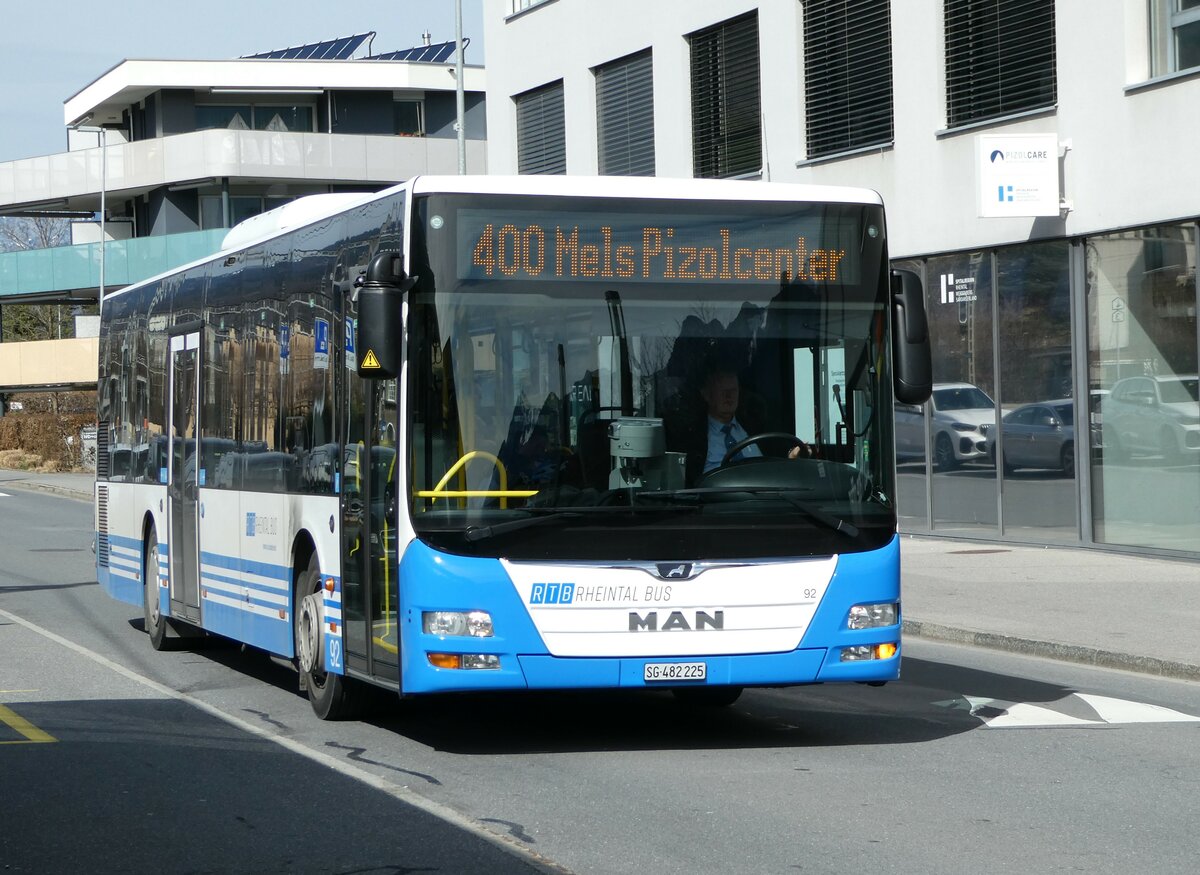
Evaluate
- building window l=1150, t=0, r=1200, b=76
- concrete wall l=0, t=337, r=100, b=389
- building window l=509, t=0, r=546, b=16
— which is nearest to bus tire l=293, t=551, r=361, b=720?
building window l=1150, t=0, r=1200, b=76

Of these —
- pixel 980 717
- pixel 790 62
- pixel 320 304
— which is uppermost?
pixel 790 62

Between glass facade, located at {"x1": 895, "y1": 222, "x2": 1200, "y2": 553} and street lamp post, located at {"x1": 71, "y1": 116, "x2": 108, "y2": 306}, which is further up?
street lamp post, located at {"x1": 71, "y1": 116, "x2": 108, "y2": 306}

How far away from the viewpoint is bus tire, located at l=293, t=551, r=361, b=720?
32.2ft

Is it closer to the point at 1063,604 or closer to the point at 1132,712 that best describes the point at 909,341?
the point at 1132,712

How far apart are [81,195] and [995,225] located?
4704 cm

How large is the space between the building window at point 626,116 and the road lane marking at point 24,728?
1780cm

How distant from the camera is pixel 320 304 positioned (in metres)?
9.89

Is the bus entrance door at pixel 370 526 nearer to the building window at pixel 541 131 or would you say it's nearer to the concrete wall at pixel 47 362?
the building window at pixel 541 131

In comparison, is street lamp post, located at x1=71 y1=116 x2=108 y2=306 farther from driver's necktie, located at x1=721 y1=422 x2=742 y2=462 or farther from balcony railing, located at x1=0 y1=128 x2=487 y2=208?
driver's necktie, located at x1=721 y1=422 x2=742 y2=462

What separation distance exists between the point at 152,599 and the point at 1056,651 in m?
6.61

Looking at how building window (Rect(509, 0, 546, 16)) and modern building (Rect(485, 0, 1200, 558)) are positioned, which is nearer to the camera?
modern building (Rect(485, 0, 1200, 558))

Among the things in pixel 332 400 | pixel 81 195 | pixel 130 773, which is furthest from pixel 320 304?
pixel 81 195

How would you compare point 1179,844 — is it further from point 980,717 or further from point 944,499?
point 944,499

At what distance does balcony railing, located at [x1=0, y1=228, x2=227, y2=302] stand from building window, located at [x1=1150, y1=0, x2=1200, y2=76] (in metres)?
41.4
